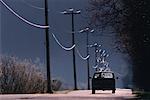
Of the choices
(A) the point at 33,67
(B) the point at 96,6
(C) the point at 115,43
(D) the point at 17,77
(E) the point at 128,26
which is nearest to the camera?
(E) the point at 128,26

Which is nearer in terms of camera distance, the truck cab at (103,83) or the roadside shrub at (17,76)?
the truck cab at (103,83)

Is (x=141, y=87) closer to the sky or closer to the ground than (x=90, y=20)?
closer to the ground

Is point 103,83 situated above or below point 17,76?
below

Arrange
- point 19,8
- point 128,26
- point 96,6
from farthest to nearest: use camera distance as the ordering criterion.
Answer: point 19,8 < point 96,6 < point 128,26

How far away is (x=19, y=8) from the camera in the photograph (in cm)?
4781

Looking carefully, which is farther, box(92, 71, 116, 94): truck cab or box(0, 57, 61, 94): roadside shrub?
box(0, 57, 61, 94): roadside shrub

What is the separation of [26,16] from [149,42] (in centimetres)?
2377

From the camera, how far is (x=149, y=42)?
2680cm

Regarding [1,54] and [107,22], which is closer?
[107,22]

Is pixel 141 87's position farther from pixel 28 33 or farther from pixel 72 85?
pixel 72 85

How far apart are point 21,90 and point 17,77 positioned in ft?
2.98

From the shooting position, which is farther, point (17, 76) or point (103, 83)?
point (17, 76)

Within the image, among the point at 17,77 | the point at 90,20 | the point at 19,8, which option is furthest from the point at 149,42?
the point at 19,8

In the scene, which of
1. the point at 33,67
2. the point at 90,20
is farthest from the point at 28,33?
the point at 90,20
